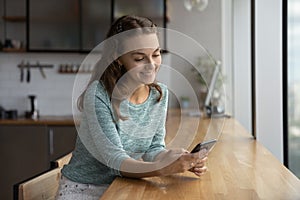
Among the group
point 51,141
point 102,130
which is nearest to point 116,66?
point 102,130

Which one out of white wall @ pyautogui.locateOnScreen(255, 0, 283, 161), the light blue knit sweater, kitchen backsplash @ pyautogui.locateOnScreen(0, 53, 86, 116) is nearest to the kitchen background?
kitchen backsplash @ pyautogui.locateOnScreen(0, 53, 86, 116)

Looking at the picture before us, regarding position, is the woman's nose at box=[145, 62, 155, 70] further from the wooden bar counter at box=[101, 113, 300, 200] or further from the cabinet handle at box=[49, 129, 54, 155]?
the cabinet handle at box=[49, 129, 54, 155]

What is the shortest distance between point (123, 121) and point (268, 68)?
2.04m

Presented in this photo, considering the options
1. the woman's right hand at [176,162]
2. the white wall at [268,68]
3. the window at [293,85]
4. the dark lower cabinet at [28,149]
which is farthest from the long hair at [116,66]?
the dark lower cabinet at [28,149]

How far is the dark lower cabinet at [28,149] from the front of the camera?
4.84 meters

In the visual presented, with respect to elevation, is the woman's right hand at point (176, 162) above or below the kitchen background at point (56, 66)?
below

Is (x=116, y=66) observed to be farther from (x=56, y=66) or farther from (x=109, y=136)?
(x=56, y=66)

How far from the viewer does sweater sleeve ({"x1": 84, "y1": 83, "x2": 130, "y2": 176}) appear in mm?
1503

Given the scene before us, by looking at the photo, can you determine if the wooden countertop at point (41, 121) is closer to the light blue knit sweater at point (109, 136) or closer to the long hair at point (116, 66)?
the light blue knit sweater at point (109, 136)

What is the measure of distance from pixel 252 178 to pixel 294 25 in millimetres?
1271

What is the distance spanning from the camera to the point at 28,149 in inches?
193

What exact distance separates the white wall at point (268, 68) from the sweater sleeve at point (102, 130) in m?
1.97

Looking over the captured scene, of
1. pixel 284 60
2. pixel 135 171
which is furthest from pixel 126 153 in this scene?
pixel 284 60

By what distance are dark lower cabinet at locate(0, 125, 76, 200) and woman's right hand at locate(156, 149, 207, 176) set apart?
11.0 ft
